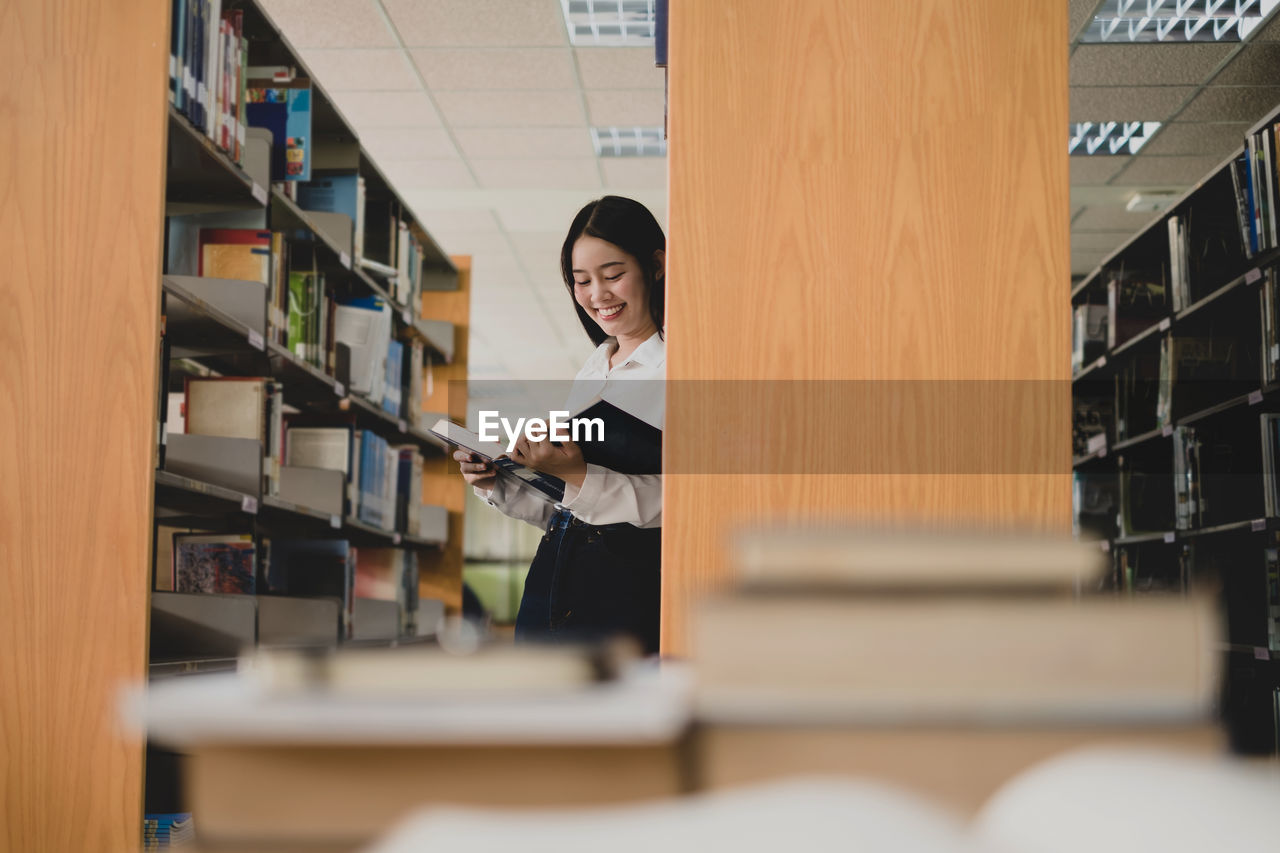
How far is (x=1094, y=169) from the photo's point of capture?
19.5ft

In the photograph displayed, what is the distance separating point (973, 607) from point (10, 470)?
1.89 m

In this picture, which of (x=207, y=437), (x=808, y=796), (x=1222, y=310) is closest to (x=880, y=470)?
(x=808, y=796)

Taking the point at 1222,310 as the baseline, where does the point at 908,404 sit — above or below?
below

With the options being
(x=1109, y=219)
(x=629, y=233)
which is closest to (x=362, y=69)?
(x=629, y=233)

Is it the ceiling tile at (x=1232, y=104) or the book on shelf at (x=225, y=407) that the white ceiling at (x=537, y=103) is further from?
the book on shelf at (x=225, y=407)

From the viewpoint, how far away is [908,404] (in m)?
1.81

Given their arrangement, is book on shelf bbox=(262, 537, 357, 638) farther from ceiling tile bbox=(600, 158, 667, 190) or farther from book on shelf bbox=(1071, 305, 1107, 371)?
book on shelf bbox=(1071, 305, 1107, 371)

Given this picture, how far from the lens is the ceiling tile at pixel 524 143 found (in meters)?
5.47

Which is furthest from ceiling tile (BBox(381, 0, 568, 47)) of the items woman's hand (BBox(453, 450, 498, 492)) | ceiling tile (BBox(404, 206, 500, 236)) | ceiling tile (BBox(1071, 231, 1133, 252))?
ceiling tile (BBox(1071, 231, 1133, 252))

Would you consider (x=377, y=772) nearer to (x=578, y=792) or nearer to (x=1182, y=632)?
(x=578, y=792)

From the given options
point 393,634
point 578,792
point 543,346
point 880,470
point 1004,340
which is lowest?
point 393,634

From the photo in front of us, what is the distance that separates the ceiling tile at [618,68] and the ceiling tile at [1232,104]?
7.91 feet

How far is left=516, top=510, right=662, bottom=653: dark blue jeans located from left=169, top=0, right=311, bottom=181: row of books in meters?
1.26

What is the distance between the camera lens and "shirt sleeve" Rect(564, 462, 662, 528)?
78.6 inches
